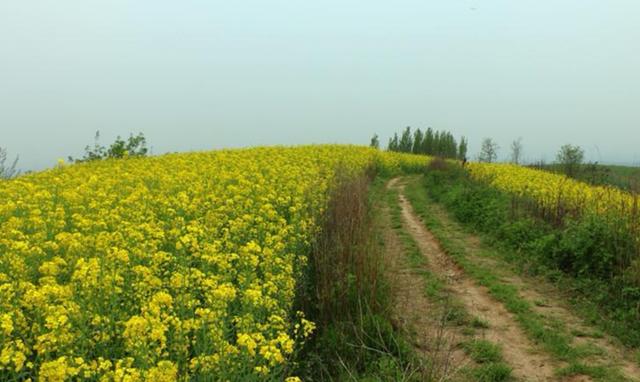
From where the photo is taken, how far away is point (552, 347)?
22.5 ft

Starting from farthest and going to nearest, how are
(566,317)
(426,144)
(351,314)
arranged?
(426,144), (566,317), (351,314)

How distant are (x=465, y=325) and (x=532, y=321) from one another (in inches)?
41.6

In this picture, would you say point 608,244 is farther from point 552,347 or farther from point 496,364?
point 496,364

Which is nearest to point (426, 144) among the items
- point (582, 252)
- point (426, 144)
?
point (426, 144)

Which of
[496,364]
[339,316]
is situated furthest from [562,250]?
[339,316]

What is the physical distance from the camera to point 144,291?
14.6 feet

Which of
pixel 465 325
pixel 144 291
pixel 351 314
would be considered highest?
pixel 144 291

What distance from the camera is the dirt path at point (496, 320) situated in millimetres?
6312

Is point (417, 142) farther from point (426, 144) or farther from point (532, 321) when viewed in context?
point (532, 321)

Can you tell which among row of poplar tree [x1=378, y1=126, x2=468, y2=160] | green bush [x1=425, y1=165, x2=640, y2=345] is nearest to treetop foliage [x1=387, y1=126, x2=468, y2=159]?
row of poplar tree [x1=378, y1=126, x2=468, y2=160]

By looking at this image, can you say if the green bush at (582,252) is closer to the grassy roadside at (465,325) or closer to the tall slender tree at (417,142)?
the grassy roadside at (465,325)

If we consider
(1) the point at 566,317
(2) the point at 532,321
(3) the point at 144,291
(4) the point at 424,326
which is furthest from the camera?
(1) the point at 566,317

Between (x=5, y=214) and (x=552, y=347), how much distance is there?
765cm

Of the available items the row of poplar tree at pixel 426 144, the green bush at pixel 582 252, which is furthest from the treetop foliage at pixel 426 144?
the green bush at pixel 582 252
